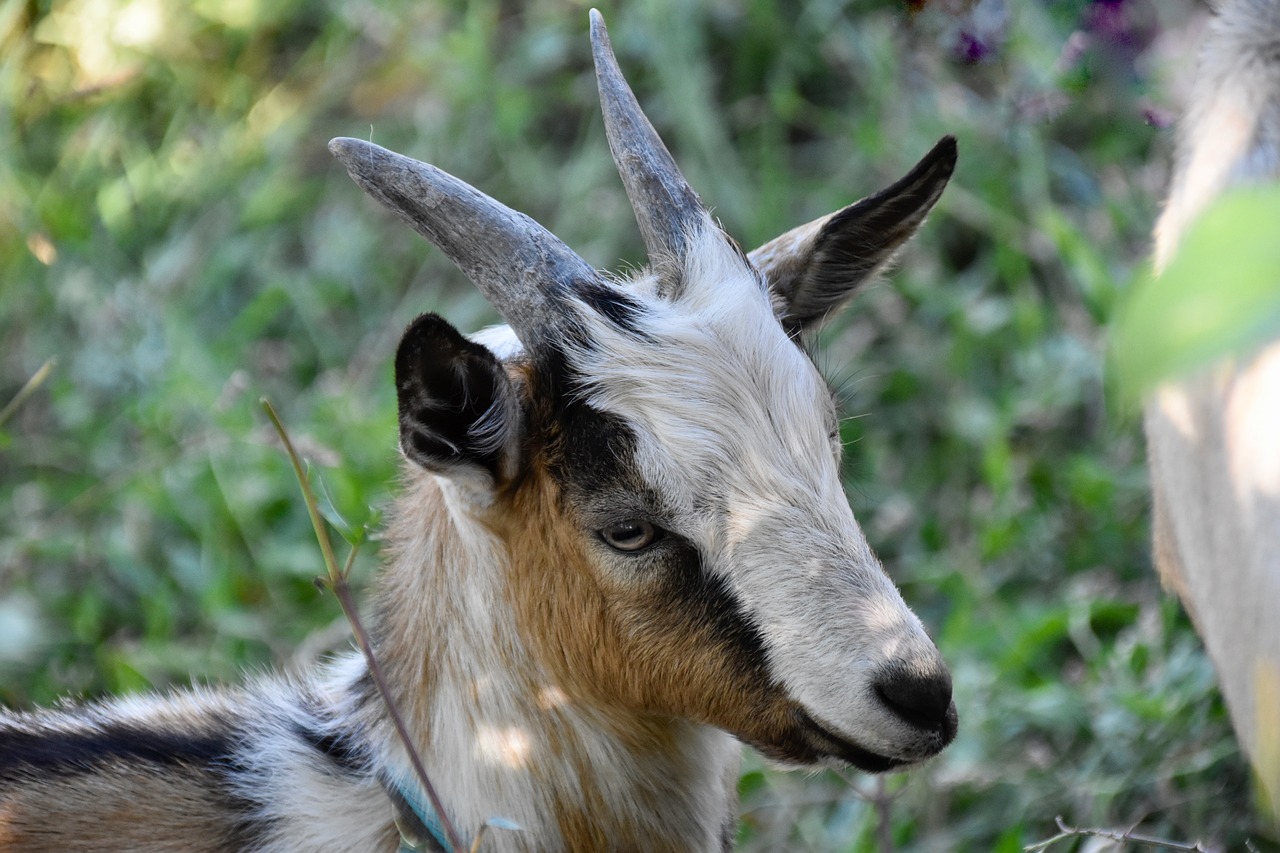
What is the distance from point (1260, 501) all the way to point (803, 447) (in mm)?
870

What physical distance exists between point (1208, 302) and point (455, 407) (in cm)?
185

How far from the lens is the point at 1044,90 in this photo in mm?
4762

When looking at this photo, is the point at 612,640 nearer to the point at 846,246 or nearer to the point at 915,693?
the point at 915,693

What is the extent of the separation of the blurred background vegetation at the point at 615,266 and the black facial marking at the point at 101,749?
708 millimetres

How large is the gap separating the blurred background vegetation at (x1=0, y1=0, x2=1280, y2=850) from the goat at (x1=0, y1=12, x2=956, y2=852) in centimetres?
67

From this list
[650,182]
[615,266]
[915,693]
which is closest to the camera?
[915,693]

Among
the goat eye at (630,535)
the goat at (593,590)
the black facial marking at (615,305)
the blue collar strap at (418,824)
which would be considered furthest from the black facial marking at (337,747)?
the black facial marking at (615,305)

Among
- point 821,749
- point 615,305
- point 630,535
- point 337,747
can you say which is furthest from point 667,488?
point 337,747

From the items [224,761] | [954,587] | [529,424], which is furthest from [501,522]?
[954,587]

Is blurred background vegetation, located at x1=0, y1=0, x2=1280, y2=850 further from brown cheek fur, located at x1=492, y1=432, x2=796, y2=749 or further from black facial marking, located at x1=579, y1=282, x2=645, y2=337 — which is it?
black facial marking, located at x1=579, y1=282, x2=645, y2=337

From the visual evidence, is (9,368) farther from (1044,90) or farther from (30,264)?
(1044,90)

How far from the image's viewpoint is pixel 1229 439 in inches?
101

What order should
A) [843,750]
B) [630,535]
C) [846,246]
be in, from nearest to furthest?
[843,750], [630,535], [846,246]

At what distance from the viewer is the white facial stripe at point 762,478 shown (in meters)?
2.19
